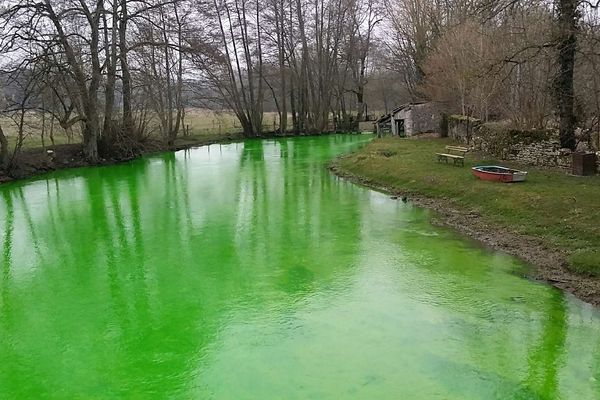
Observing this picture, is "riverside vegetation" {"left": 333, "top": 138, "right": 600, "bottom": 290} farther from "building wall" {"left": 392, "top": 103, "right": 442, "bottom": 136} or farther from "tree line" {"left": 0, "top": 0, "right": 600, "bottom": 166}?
"building wall" {"left": 392, "top": 103, "right": 442, "bottom": 136}

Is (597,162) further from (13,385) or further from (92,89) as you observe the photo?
(92,89)

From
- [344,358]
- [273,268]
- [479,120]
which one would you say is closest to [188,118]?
[479,120]

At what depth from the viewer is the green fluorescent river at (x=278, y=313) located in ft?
15.1

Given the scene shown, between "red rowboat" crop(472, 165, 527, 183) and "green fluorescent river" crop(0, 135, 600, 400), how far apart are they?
1930mm

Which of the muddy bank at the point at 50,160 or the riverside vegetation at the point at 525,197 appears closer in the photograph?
the riverside vegetation at the point at 525,197

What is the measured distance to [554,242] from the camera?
7.86 metres

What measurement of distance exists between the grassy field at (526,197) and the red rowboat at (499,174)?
172 mm

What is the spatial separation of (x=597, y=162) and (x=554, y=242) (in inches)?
176

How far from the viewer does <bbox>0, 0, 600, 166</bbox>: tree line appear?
12.6 metres

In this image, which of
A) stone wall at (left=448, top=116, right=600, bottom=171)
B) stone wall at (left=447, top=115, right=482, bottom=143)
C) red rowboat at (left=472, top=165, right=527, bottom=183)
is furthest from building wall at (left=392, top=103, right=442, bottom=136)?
red rowboat at (left=472, top=165, right=527, bottom=183)

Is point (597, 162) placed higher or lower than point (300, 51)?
lower

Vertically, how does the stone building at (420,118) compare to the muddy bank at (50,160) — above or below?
above

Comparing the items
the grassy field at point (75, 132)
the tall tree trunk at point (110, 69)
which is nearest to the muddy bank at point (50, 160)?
the grassy field at point (75, 132)

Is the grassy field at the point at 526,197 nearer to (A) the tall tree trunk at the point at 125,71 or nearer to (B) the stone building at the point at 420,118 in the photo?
(B) the stone building at the point at 420,118
